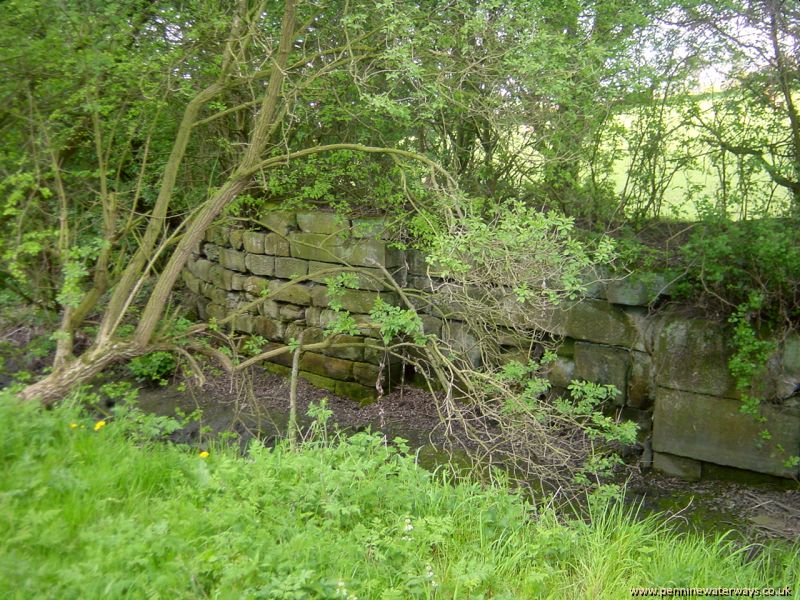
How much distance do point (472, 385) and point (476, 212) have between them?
1.23 meters

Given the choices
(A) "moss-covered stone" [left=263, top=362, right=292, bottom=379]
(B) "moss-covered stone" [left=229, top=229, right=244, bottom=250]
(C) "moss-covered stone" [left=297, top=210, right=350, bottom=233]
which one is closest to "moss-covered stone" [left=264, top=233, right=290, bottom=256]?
(C) "moss-covered stone" [left=297, top=210, right=350, bottom=233]

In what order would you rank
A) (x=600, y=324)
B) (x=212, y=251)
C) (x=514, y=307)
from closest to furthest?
(x=514, y=307), (x=600, y=324), (x=212, y=251)

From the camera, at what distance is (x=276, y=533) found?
2.94 metres

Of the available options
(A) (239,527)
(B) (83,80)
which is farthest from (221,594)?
(B) (83,80)

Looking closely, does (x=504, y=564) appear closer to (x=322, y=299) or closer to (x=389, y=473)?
(x=389, y=473)

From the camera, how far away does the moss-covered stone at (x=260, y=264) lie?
814cm

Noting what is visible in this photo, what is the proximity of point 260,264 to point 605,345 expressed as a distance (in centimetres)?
419

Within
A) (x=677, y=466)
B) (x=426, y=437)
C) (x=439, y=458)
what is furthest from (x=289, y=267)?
(x=677, y=466)

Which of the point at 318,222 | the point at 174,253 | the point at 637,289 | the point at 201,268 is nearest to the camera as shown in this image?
the point at 174,253

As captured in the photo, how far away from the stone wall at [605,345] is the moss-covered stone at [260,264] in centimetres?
1

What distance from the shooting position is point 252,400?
18.2 feet

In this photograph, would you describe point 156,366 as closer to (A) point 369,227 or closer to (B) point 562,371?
(A) point 369,227

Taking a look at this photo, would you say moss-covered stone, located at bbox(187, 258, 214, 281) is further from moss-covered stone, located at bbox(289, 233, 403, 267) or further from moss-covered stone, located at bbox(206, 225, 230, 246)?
moss-covered stone, located at bbox(289, 233, 403, 267)

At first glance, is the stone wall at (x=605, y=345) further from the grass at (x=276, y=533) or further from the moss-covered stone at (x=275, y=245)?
the grass at (x=276, y=533)
